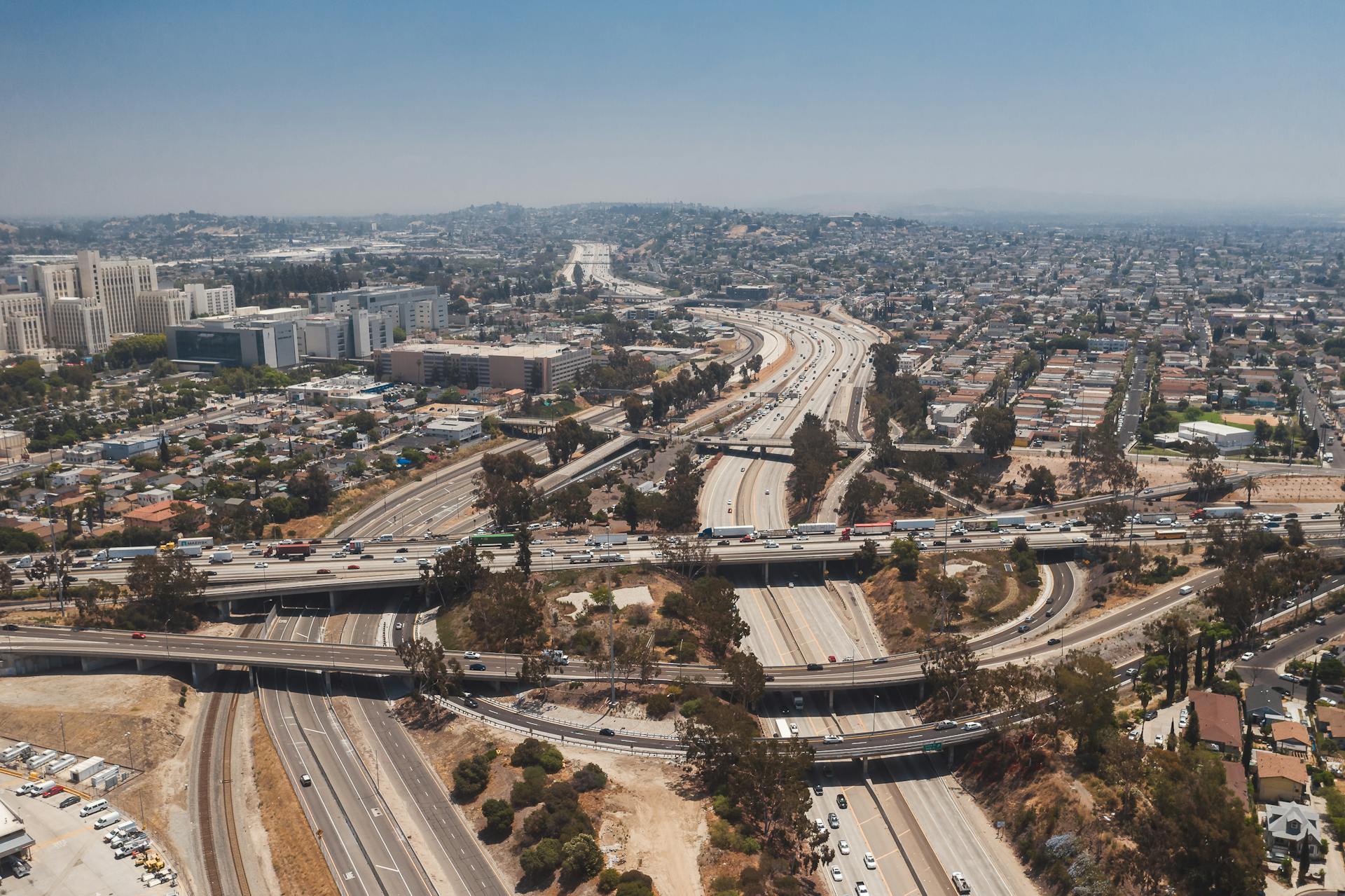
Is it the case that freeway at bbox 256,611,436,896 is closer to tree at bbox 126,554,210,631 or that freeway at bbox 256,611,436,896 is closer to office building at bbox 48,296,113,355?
tree at bbox 126,554,210,631

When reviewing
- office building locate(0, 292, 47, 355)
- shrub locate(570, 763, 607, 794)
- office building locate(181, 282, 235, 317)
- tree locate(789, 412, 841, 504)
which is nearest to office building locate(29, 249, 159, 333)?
office building locate(0, 292, 47, 355)

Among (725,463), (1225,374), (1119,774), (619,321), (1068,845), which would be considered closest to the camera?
(1068,845)

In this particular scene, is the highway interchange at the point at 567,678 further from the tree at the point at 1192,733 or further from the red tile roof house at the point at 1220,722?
the red tile roof house at the point at 1220,722

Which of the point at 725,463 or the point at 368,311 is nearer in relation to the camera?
the point at 725,463

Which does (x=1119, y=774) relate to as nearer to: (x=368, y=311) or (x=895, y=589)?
(x=895, y=589)

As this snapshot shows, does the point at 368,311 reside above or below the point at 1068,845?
above

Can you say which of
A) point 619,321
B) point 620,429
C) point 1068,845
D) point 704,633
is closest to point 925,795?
point 1068,845

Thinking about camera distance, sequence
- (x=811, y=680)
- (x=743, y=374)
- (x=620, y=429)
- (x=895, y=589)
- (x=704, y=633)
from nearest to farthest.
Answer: (x=811, y=680)
(x=704, y=633)
(x=895, y=589)
(x=620, y=429)
(x=743, y=374)
